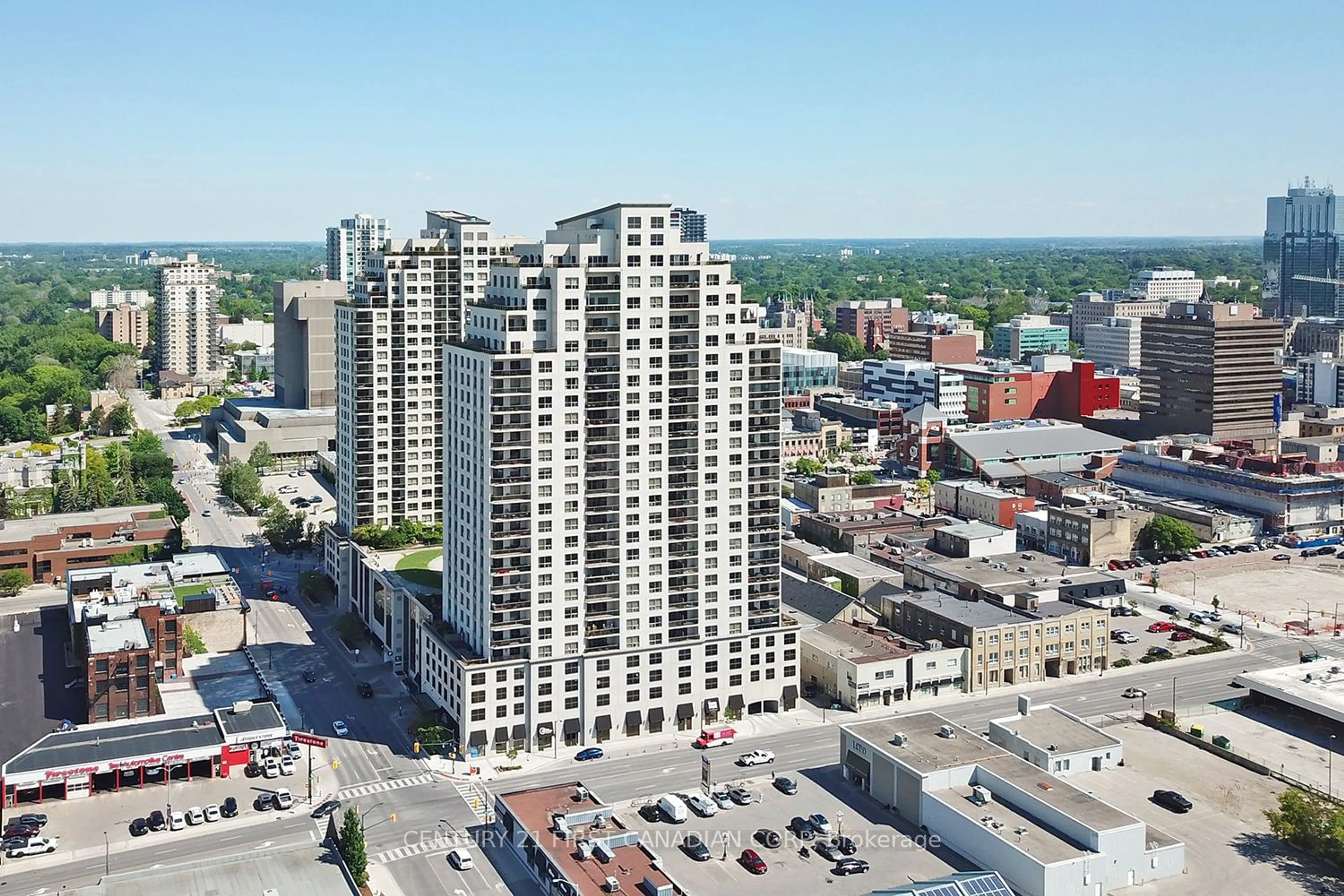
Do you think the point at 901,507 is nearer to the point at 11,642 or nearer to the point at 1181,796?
the point at 1181,796

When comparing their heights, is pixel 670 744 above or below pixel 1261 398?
below

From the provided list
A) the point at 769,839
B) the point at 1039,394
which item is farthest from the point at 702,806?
the point at 1039,394

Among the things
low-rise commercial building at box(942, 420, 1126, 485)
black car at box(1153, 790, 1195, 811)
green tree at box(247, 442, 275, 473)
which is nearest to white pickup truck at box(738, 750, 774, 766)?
black car at box(1153, 790, 1195, 811)

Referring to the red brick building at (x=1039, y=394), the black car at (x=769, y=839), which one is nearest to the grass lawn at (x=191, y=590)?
the black car at (x=769, y=839)

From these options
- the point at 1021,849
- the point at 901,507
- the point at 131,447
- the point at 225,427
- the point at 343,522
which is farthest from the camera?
the point at 225,427

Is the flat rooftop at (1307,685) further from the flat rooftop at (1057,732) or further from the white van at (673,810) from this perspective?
the white van at (673,810)

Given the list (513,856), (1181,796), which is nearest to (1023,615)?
(1181,796)

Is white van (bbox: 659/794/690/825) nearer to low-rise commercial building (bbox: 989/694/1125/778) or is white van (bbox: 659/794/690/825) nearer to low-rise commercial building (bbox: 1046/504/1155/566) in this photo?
low-rise commercial building (bbox: 989/694/1125/778)
